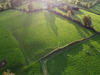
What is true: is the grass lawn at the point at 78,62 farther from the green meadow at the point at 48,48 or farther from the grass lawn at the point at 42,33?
the grass lawn at the point at 42,33

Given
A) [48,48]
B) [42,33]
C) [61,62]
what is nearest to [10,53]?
[48,48]

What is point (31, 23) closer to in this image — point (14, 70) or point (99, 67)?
point (14, 70)

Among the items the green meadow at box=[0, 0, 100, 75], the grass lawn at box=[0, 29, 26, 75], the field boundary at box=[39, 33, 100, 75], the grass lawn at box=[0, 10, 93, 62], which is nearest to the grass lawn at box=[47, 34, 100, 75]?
the green meadow at box=[0, 0, 100, 75]

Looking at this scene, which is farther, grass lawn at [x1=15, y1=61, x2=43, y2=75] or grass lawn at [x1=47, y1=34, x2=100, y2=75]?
grass lawn at [x1=47, y1=34, x2=100, y2=75]

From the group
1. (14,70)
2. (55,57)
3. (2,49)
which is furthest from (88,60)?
(2,49)

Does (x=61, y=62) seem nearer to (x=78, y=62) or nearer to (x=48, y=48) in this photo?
(x=78, y=62)

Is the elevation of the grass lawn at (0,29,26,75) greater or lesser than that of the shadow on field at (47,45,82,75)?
greater

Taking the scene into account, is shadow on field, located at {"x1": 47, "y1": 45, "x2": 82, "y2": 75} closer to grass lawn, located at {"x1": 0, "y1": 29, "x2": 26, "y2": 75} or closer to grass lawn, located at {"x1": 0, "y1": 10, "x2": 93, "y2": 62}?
grass lawn, located at {"x1": 0, "y1": 10, "x2": 93, "y2": 62}
